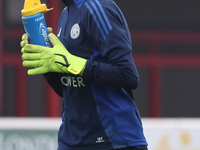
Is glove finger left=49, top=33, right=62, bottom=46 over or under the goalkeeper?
over

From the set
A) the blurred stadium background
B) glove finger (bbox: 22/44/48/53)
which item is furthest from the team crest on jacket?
the blurred stadium background

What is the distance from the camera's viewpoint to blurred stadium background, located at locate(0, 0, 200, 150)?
8008 millimetres

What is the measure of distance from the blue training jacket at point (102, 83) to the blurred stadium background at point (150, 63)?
5552 mm

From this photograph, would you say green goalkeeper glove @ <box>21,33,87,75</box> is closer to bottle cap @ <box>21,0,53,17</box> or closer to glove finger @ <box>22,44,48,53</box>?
glove finger @ <box>22,44,48,53</box>

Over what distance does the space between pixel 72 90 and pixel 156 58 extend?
6110mm

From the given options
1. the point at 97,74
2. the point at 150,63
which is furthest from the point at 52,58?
the point at 150,63

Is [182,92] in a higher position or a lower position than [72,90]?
lower

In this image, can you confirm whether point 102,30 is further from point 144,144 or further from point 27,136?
point 27,136

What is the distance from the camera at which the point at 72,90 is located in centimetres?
216

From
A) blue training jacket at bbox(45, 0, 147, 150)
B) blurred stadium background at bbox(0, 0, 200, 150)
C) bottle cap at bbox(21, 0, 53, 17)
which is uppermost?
bottle cap at bbox(21, 0, 53, 17)

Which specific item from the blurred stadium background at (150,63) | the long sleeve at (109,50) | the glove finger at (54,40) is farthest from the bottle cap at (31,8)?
the blurred stadium background at (150,63)

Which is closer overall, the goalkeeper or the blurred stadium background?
the goalkeeper

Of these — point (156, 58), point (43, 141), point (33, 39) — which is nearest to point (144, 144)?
point (33, 39)

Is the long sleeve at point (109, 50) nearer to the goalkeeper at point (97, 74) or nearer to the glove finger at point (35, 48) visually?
the goalkeeper at point (97, 74)
